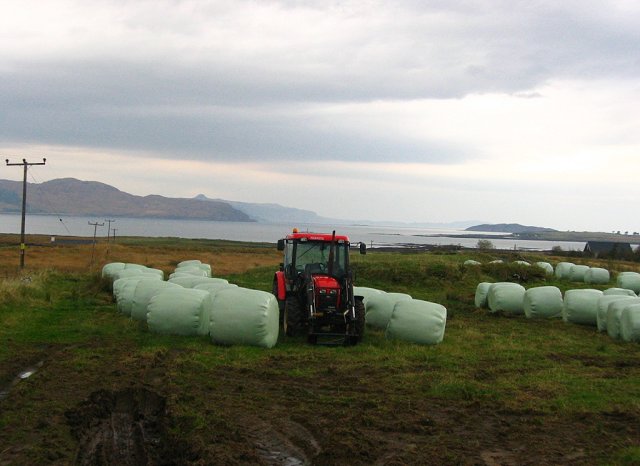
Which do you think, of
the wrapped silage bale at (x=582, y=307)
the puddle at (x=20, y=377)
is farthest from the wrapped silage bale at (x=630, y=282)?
the puddle at (x=20, y=377)

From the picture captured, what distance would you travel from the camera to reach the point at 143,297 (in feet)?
57.9

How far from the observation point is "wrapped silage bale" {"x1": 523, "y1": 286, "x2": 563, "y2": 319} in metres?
22.2

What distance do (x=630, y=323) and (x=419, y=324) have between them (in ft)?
17.6

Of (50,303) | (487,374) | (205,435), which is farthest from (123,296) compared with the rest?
(205,435)

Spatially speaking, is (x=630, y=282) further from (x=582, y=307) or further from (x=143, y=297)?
(x=143, y=297)

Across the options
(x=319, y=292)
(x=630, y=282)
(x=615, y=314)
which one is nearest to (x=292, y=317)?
(x=319, y=292)

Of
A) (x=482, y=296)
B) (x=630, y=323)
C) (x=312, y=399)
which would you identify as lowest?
(x=312, y=399)

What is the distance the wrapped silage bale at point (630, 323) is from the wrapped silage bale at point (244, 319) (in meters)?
8.60

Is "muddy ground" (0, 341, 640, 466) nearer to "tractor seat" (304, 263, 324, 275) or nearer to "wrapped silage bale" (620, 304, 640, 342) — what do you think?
"tractor seat" (304, 263, 324, 275)

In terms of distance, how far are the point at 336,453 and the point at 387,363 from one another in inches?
234

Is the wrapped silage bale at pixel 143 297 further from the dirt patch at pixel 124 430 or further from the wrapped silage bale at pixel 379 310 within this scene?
the dirt patch at pixel 124 430

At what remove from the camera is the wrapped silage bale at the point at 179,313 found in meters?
15.4

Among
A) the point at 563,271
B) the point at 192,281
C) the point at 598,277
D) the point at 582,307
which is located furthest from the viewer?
the point at 563,271

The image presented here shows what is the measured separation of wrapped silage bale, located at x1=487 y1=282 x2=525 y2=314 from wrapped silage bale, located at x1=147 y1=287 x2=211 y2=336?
1151 centimetres
